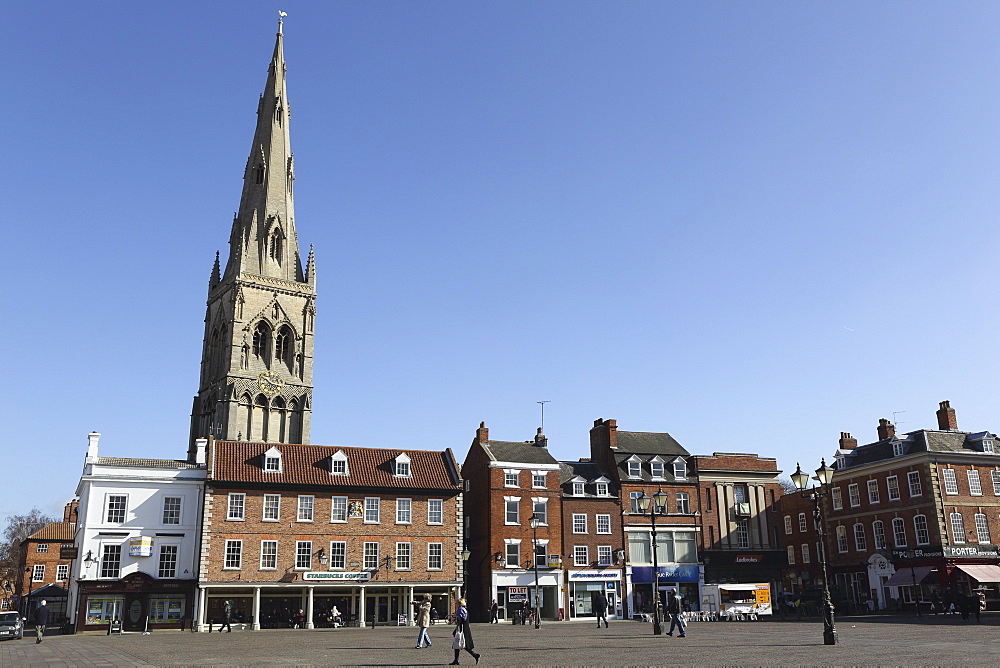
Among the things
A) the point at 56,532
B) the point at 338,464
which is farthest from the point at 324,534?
the point at 56,532

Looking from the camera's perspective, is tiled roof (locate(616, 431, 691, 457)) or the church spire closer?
tiled roof (locate(616, 431, 691, 457))

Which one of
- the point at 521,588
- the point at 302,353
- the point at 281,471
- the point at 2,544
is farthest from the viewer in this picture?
the point at 2,544

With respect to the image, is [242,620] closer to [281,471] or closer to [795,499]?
[281,471]

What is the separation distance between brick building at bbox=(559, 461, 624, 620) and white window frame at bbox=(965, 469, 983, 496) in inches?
889

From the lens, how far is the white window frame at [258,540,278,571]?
49.6m

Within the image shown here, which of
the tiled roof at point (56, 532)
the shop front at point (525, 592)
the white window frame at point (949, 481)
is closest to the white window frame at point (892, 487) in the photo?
the white window frame at point (949, 481)

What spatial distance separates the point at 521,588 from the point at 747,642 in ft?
89.1

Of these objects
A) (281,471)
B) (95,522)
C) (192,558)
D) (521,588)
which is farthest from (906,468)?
(95,522)

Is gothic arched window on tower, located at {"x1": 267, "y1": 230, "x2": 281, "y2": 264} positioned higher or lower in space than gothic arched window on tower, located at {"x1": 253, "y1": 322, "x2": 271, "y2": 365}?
higher

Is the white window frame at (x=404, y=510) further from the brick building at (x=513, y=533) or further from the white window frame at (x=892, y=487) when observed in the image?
the white window frame at (x=892, y=487)

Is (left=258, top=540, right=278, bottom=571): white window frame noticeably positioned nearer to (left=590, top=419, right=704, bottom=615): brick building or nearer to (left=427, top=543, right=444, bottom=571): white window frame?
(left=427, top=543, right=444, bottom=571): white window frame

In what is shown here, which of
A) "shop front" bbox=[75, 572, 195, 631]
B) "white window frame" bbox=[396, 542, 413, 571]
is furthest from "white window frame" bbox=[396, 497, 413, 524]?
"shop front" bbox=[75, 572, 195, 631]

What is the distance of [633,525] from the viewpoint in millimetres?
60125

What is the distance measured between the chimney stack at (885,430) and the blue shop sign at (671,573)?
55.4 ft
